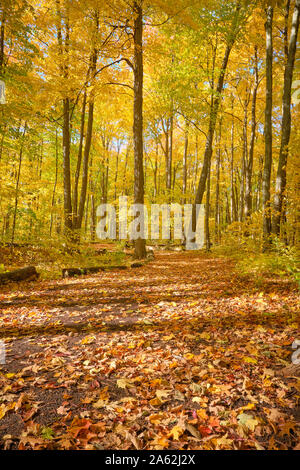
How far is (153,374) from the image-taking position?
7.98 ft

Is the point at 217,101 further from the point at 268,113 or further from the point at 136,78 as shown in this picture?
the point at 268,113

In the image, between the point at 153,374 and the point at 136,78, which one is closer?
the point at 153,374

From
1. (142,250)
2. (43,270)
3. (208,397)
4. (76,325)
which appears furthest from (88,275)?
(208,397)

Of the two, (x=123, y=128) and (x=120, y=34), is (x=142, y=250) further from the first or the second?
(x=123, y=128)

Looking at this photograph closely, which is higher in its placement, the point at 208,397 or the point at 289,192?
the point at 289,192

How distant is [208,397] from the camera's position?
208 cm

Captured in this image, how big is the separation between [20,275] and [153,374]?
565 cm

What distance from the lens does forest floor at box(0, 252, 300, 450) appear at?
173 cm

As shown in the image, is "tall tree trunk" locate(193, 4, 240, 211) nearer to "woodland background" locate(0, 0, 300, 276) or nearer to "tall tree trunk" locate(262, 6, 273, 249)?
"woodland background" locate(0, 0, 300, 276)

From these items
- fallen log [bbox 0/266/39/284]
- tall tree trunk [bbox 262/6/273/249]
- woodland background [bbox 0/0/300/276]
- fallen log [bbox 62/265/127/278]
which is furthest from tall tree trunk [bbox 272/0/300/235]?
fallen log [bbox 0/266/39/284]

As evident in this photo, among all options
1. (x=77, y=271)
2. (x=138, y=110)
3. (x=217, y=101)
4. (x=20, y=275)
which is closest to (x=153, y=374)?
(x=20, y=275)

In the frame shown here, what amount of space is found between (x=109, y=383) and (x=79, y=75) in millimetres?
10471

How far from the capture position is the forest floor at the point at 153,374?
5.66 ft

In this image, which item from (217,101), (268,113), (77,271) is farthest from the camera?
(217,101)
